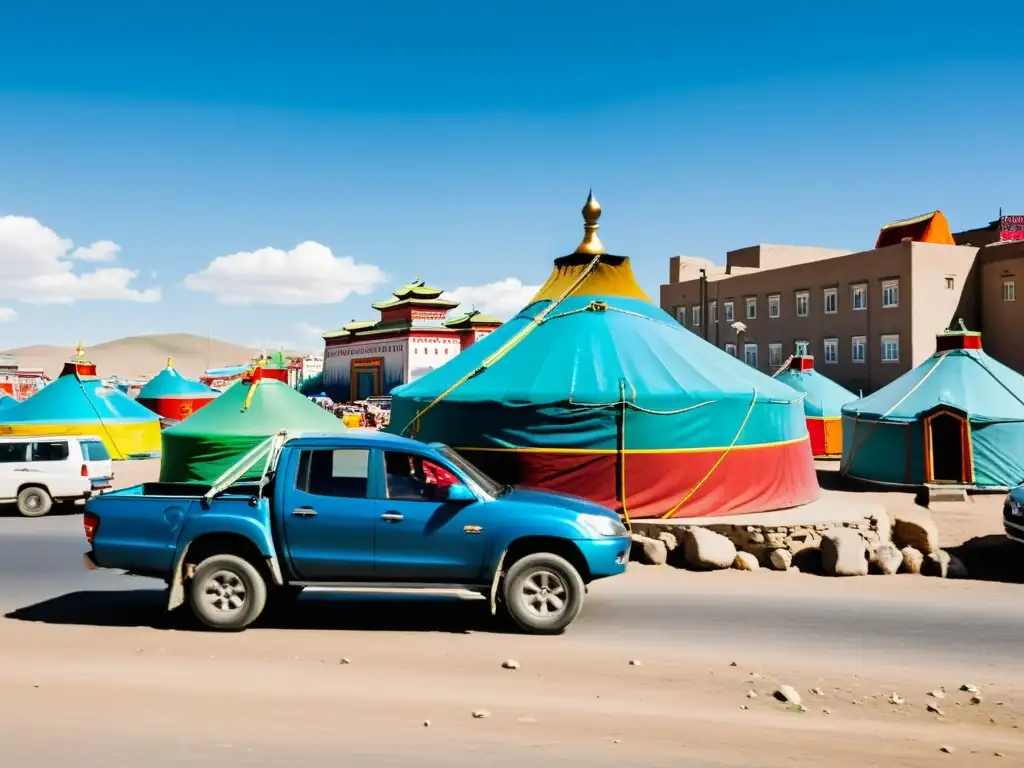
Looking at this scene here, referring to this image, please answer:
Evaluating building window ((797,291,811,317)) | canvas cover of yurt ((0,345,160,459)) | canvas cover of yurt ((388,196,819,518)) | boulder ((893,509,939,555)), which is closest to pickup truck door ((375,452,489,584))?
canvas cover of yurt ((388,196,819,518))

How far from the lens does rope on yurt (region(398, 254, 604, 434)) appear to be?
15.3 m

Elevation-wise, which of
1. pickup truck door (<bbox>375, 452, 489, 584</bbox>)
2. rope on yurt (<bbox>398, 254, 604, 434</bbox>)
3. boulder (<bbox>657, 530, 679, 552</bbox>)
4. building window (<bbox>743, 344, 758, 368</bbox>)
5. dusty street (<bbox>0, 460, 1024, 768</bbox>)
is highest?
building window (<bbox>743, 344, 758, 368</bbox>)

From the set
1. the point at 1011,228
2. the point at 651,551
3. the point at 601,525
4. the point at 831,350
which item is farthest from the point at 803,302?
Answer: the point at 601,525

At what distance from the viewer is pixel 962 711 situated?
6434mm

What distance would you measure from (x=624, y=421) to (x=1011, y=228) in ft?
167

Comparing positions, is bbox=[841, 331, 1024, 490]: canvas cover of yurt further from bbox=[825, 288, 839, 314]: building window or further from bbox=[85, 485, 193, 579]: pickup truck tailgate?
bbox=[825, 288, 839, 314]: building window

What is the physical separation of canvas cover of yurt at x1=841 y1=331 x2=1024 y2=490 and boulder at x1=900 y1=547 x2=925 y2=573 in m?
9.99

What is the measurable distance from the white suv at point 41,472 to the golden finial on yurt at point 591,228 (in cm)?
1125

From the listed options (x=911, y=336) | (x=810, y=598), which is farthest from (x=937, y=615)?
(x=911, y=336)

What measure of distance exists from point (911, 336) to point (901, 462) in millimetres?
22757

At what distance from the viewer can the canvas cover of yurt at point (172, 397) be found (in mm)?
45969

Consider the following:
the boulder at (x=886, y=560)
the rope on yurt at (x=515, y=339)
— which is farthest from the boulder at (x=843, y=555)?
the rope on yurt at (x=515, y=339)

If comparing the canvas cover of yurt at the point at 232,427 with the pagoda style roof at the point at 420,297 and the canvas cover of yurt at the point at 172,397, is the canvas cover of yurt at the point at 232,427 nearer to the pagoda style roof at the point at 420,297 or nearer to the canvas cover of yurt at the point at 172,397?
the canvas cover of yurt at the point at 172,397

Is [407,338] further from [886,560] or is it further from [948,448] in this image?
[886,560]
